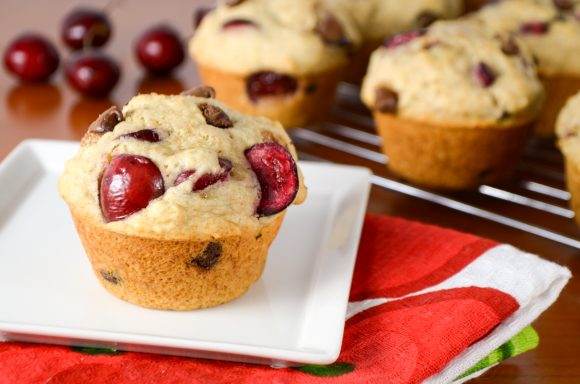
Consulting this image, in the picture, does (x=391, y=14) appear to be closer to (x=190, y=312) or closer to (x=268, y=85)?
(x=268, y=85)

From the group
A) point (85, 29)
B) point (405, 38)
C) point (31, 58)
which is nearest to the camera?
point (405, 38)

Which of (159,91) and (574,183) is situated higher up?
(574,183)

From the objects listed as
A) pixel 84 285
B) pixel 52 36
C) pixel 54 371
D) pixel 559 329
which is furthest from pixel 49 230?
pixel 52 36

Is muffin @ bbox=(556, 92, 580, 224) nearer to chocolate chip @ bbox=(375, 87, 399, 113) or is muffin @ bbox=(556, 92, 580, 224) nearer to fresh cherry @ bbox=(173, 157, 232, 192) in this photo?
chocolate chip @ bbox=(375, 87, 399, 113)

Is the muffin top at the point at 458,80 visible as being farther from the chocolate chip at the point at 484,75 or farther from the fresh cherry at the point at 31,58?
the fresh cherry at the point at 31,58

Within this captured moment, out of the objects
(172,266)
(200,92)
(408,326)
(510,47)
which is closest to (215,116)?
(200,92)

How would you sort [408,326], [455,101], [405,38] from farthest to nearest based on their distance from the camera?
1. [405,38]
2. [455,101]
3. [408,326]

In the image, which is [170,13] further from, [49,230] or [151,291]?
[151,291]

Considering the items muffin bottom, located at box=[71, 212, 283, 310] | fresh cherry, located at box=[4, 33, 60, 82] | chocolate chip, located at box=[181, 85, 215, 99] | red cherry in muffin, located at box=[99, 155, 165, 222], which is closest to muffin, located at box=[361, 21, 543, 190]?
chocolate chip, located at box=[181, 85, 215, 99]
